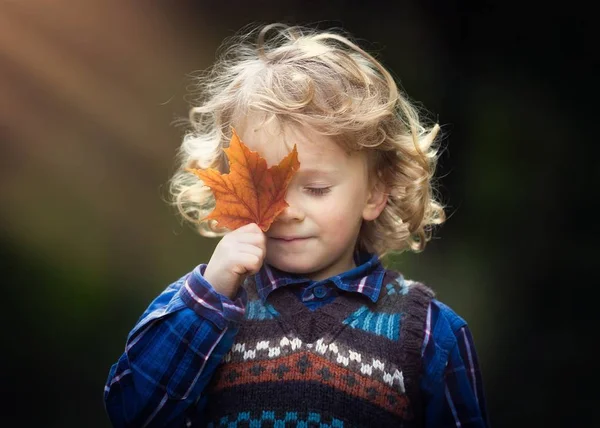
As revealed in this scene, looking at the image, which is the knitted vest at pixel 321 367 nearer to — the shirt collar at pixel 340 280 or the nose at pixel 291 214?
the shirt collar at pixel 340 280

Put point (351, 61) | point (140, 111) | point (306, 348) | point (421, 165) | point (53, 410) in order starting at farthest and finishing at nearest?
point (140, 111)
point (53, 410)
point (421, 165)
point (351, 61)
point (306, 348)

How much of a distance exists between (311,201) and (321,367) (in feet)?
1.20

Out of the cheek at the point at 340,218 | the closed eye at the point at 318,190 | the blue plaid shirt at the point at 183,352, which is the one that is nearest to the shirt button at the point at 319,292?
the blue plaid shirt at the point at 183,352

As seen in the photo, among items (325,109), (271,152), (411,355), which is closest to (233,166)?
(271,152)

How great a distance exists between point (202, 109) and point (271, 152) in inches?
14.8

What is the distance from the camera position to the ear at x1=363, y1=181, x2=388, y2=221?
1887mm

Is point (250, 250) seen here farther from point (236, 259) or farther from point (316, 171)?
point (316, 171)

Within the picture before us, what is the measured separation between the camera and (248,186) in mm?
1579

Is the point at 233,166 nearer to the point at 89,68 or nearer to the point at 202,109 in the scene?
the point at 202,109

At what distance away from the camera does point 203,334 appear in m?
1.59

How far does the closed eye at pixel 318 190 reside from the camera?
1.68 metres

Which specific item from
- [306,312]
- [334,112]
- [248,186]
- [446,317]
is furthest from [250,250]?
[446,317]

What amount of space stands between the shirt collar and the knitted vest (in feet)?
0.07

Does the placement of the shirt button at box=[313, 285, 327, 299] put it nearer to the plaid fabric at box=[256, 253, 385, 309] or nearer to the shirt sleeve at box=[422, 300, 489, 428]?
the plaid fabric at box=[256, 253, 385, 309]
